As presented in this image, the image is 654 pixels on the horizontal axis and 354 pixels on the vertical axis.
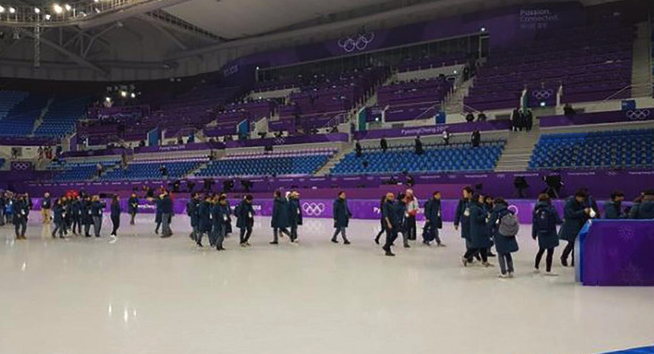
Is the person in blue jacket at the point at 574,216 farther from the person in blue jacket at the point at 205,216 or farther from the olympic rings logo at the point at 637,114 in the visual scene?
the olympic rings logo at the point at 637,114

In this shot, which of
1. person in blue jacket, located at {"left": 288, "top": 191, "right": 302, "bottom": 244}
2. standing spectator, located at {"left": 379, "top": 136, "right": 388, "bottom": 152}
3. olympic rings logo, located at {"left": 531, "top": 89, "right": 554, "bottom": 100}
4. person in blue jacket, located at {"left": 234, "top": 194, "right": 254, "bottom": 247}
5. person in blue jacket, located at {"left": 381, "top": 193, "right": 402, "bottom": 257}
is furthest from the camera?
standing spectator, located at {"left": 379, "top": 136, "right": 388, "bottom": 152}

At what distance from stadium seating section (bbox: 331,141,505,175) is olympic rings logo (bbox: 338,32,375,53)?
14.0 m

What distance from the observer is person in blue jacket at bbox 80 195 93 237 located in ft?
65.8

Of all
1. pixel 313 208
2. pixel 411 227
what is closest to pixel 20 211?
pixel 411 227

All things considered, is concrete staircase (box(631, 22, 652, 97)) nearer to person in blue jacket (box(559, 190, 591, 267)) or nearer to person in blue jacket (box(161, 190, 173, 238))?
person in blue jacket (box(559, 190, 591, 267))

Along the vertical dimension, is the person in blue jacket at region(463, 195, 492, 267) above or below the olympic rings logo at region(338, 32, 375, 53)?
below

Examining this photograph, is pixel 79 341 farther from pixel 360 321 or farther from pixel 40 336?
pixel 360 321

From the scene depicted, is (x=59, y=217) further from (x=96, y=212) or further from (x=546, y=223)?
(x=546, y=223)

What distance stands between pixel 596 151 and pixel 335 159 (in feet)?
46.8

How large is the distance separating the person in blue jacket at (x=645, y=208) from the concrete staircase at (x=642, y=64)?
19855 mm

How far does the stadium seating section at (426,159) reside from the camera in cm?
2809

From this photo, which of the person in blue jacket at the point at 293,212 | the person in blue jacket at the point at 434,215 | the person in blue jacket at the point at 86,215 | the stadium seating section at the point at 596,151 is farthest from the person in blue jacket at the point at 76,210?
the stadium seating section at the point at 596,151

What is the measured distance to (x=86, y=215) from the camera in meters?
20.2

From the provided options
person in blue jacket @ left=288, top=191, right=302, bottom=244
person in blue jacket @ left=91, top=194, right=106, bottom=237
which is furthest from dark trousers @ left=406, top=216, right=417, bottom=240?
person in blue jacket @ left=91, top=194, right=106, bottom=237
